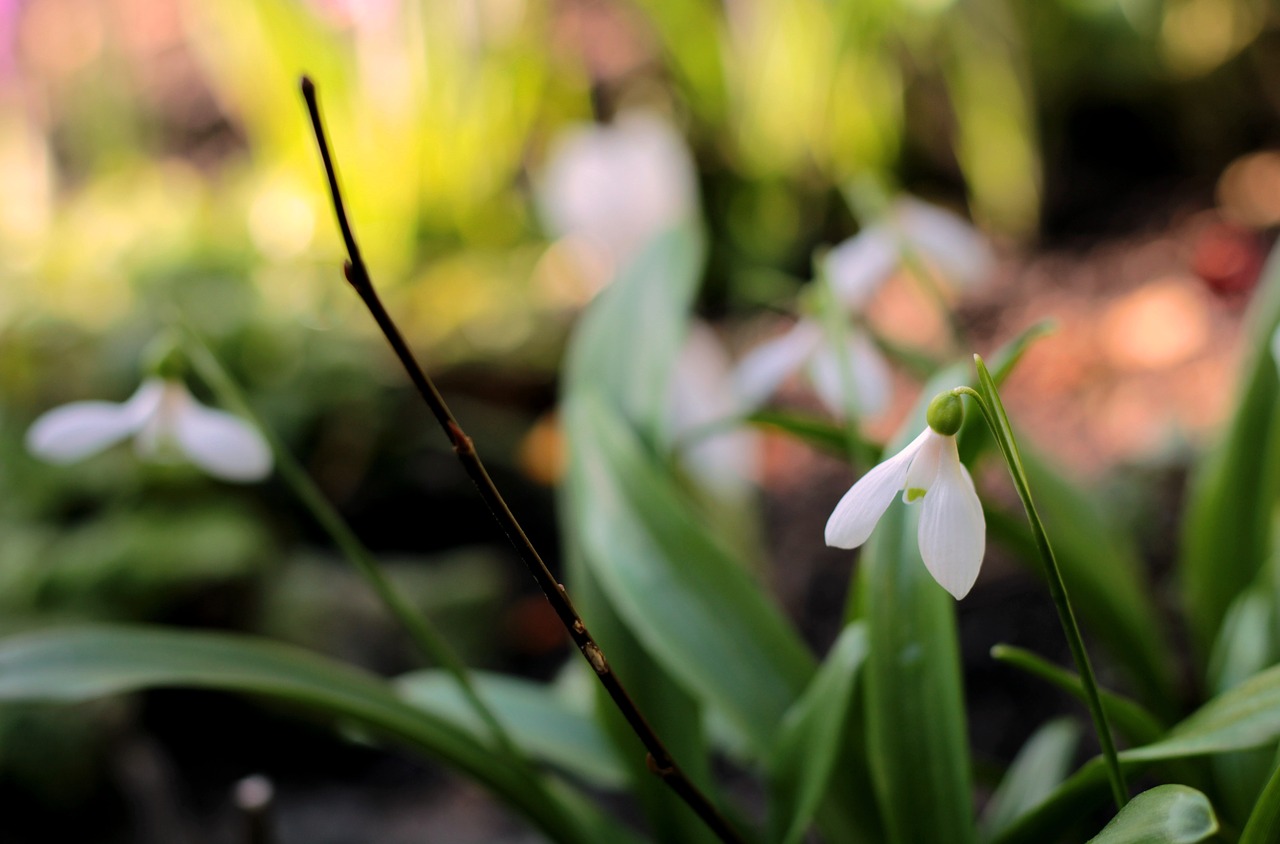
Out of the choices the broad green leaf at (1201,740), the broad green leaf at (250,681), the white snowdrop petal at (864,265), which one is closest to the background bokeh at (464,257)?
the broad green leaf at (250,681)

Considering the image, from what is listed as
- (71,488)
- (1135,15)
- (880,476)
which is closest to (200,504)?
(71,488)

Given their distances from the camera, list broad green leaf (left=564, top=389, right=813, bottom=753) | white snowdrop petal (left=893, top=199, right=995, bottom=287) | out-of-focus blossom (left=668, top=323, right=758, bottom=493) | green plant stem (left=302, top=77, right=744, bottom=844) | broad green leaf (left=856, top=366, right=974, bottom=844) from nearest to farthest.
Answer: green plant stem (left=302, top=77, right=744, bottom=844), broad green leaf (left=856, top=366, right=974, bottom=844), broad green leaf (left=564, top=389, right=813, bottom=753), white snowdrop petal (left=893, top=199, right=995, bottom=287), out-of-focus blossom (left=668, top=323, right=758, bottom=493)

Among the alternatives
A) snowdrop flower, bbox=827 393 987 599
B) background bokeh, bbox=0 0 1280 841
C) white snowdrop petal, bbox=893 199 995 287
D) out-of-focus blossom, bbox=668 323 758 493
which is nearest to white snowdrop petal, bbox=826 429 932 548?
snowdrop flower, bbox=827 393 987 599

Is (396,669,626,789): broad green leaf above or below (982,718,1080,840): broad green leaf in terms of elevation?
above

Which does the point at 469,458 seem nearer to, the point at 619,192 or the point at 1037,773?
the point at 1037,773

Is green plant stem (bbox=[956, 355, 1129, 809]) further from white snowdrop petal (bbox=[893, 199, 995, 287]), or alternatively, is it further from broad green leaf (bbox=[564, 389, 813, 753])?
white snowdrop petal (bbox=[893, 199, 995, 287])

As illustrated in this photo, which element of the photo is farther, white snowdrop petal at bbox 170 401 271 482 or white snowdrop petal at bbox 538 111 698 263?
white snowdrop petal at bbox 538 111 698 263

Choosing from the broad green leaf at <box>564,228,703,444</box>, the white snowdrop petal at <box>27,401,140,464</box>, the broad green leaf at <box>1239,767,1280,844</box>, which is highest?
the white snowdrop petal at <box>27,401,140,464</box>
